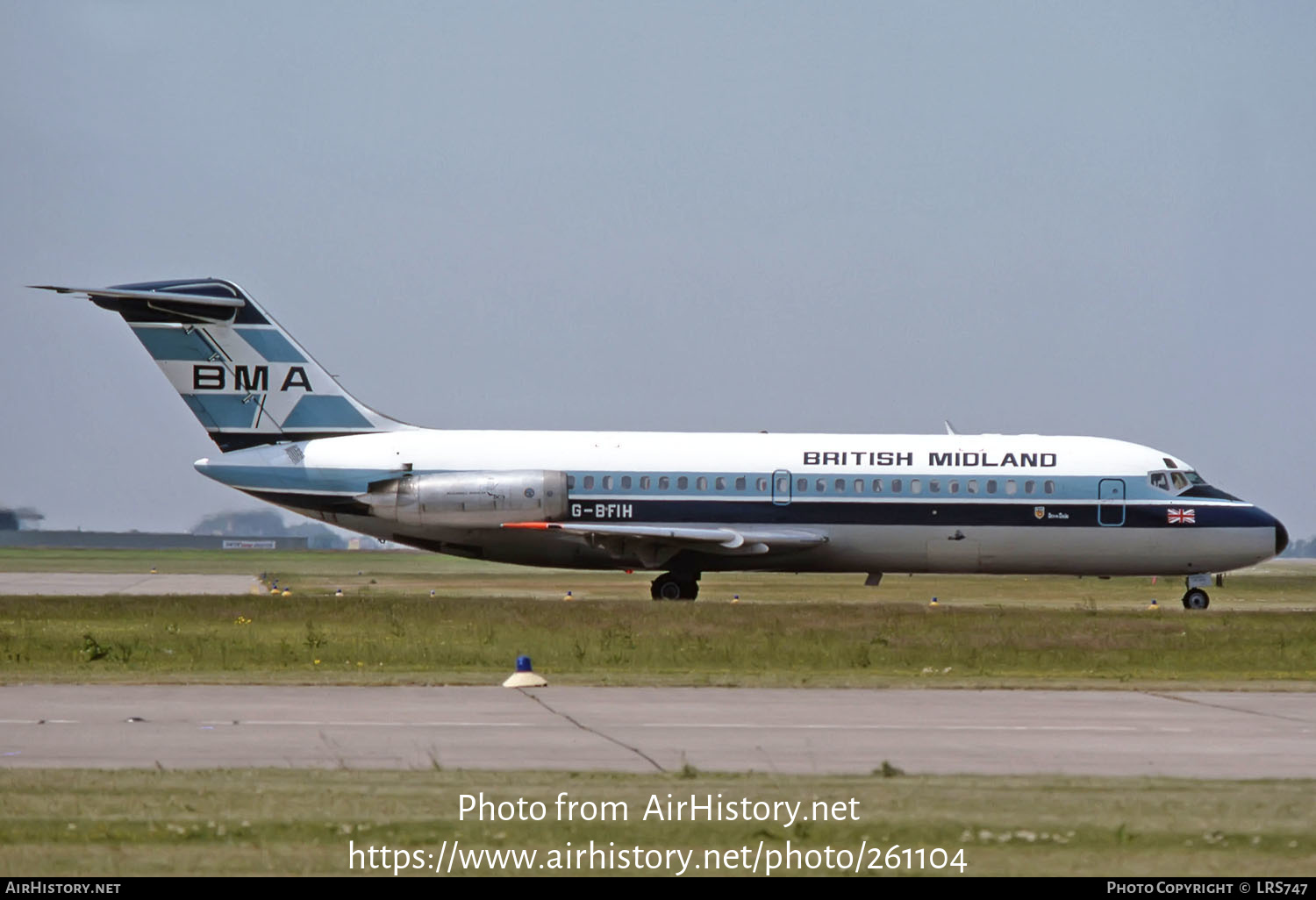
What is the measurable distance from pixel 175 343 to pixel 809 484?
51.1ft

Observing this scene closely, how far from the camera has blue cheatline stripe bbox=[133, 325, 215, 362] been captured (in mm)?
39750

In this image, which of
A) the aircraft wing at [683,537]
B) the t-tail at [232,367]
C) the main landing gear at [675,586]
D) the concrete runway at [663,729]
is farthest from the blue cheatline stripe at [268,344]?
the concrete runway at [663,729]

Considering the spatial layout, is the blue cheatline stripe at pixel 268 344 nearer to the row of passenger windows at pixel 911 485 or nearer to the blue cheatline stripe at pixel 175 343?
the blue cheatline stripe at pixel 175 343

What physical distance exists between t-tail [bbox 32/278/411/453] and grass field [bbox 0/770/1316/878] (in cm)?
2818

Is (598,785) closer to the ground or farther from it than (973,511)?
closer to the ground

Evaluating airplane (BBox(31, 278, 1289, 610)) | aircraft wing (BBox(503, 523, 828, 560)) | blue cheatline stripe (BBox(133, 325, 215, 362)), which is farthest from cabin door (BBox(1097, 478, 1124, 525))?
blue cheatline stripe (BBox(133, 325, 215, 362))

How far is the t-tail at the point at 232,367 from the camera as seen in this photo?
39719mm

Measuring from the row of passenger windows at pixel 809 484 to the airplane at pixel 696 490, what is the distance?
41mm

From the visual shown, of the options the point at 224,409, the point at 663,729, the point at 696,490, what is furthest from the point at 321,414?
the point at 663,729

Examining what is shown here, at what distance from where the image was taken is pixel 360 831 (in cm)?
975

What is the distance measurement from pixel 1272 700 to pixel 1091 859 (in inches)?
455

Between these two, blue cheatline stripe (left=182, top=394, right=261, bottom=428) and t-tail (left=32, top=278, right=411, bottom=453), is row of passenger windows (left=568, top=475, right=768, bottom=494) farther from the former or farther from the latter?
blue cheatline stripe (left=182, top=394, right=261, bottom=428)

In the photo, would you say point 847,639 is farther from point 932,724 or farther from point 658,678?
point 932,724
